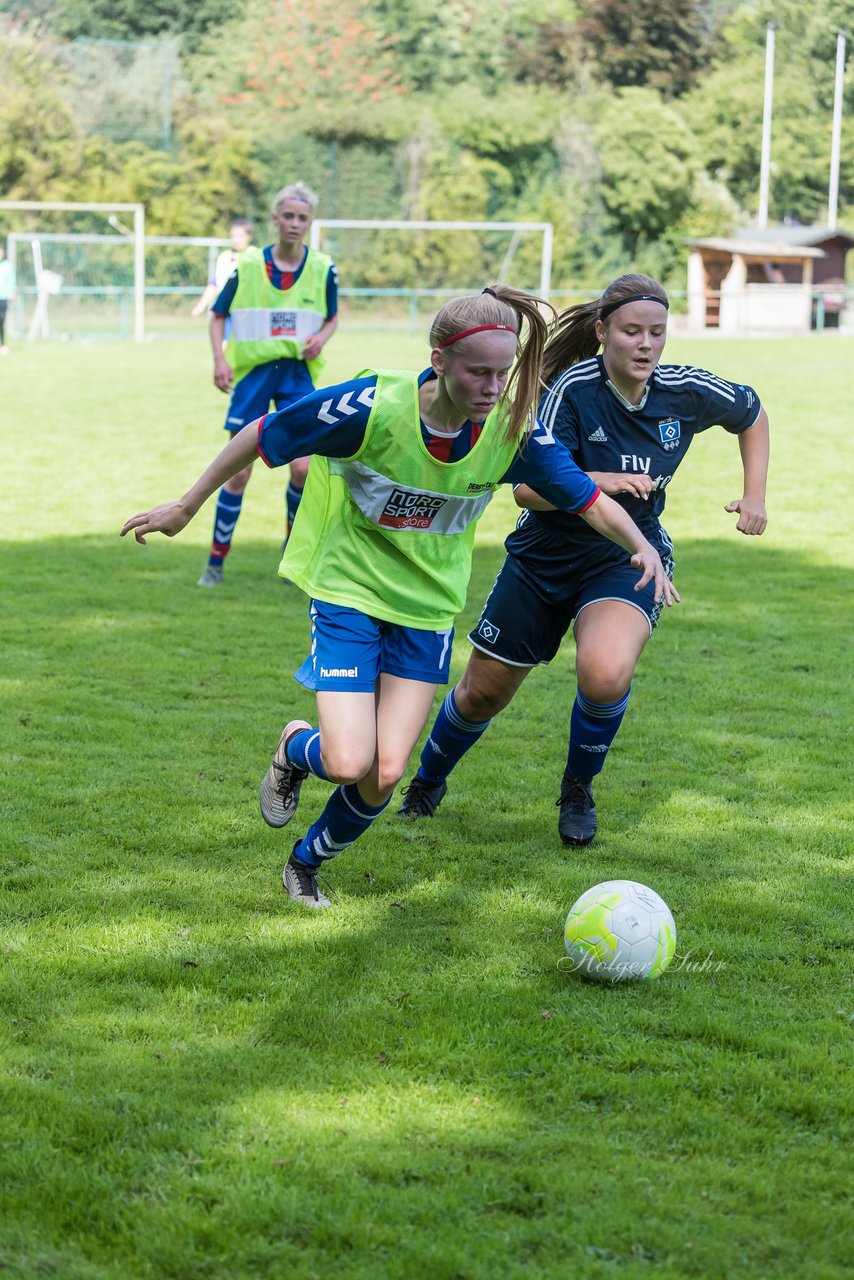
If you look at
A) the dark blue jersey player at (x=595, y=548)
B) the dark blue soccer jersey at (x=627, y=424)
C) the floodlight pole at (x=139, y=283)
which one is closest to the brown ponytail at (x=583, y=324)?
the dark blue jersey player at (x=595, y=548)

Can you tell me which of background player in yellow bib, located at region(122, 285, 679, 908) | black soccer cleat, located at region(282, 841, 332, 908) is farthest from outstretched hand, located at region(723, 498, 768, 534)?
black soccer cleat, located at region(282, 841, 332, 908)

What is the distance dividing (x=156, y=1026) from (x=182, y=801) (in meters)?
1.80

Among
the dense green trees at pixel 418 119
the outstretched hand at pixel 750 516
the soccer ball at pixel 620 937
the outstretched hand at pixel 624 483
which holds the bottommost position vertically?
the soccer ball at pixel 620 937

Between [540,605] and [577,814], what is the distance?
2.35 ft

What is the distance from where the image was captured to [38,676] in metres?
7.12

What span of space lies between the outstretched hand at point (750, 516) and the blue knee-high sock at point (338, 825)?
1.51 metres

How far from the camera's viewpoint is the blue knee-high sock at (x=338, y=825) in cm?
437

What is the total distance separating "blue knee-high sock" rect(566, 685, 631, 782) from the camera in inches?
199

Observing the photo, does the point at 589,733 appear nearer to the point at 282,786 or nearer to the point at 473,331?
the point at 282,786

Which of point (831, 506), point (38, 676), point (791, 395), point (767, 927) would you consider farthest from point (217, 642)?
point (791, 395)

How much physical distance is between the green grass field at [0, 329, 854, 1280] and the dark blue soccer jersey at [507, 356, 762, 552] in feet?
3.54

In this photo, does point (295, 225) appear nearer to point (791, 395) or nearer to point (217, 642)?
point (217, 642)

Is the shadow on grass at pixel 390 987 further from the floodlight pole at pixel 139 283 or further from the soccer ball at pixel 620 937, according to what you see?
the floodlight pole at pixel 139 283

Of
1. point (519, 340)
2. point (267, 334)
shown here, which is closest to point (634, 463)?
point (519, 340)
